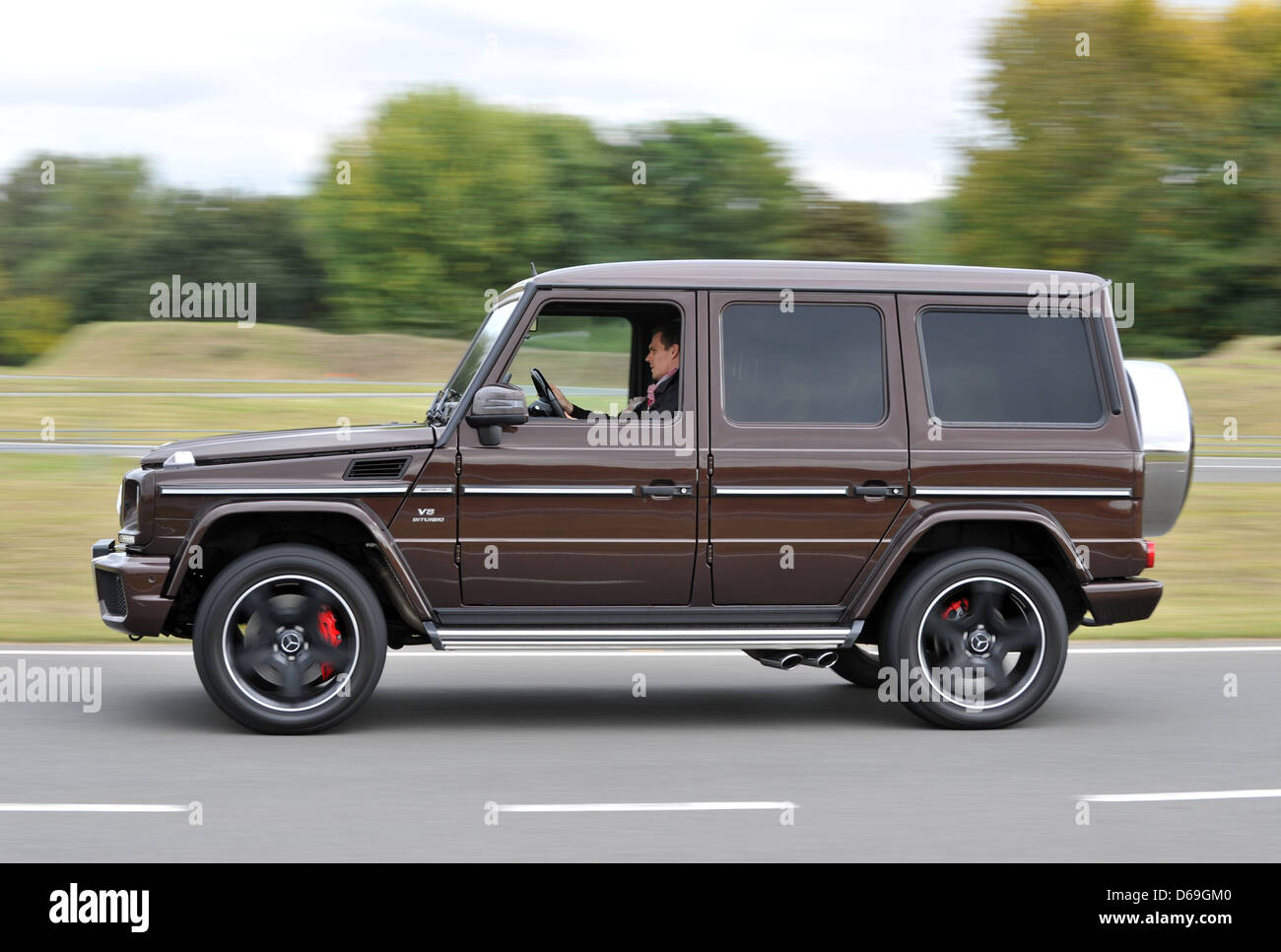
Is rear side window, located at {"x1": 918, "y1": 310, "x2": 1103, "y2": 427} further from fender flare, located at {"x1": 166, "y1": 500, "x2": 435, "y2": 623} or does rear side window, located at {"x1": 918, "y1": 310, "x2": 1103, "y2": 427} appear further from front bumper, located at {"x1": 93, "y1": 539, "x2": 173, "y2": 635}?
front bumper, located at {"x1": 93, "y1": 539, "x2": 173, "y2": 635}

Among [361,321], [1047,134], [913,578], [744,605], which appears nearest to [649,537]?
[744,605]

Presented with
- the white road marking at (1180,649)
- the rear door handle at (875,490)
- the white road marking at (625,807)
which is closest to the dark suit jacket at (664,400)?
the rear door handle at (875,490)

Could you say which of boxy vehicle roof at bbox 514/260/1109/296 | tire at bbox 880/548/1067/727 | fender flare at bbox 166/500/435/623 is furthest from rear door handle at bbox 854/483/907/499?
fender flare at bbox 166/500/435/623

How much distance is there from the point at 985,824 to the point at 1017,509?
213cm

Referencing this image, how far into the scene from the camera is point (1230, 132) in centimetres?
5038

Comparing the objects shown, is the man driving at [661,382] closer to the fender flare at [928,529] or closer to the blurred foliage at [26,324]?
the fender flare at [928,529]

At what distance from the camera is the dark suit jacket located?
7.29 meters

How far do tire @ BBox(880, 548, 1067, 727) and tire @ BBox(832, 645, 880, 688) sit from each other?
99 cm

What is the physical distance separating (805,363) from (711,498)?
81cm

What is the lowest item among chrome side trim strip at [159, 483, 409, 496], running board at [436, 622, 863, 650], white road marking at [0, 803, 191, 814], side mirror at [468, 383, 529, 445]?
white road marking at [0, 803, 191, 814]

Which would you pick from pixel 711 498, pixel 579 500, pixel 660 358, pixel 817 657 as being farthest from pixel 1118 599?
pixel 579 500

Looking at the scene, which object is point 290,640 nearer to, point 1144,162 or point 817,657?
point 817,657

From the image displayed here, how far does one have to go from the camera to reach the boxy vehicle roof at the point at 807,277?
7.32 meters

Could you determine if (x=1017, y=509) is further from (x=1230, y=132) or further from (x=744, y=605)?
(x=1230, y=132)
